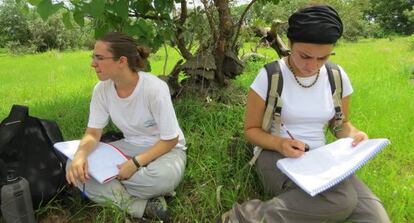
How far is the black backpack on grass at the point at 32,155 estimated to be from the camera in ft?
8.86

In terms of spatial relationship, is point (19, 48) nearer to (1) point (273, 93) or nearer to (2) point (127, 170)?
(2) point (127, 170)

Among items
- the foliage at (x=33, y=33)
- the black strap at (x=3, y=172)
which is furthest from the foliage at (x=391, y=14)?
the black strap at (x=3, y=172)

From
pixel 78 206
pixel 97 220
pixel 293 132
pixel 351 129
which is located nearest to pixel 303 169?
pixel 293 132

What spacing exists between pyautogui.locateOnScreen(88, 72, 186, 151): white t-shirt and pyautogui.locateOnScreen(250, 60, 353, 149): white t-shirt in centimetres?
56

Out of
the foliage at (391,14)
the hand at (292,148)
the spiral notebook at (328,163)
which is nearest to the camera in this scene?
the spiral notebook at (328,163)

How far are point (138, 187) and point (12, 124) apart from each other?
0.90 m

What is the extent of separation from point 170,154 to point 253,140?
554 millimetres

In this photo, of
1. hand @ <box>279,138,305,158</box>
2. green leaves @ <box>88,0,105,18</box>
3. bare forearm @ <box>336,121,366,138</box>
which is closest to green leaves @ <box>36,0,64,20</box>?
green leaves @ <box>88,0,105,18</box>

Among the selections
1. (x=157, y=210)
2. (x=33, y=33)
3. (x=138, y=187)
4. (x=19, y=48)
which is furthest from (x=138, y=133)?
(x=33, y=33)

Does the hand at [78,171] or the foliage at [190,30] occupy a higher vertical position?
the foliage at [190,30]

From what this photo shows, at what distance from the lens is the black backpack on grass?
2701 mm

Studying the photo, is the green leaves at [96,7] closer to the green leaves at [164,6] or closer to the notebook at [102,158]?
the green leaves at [164,6]

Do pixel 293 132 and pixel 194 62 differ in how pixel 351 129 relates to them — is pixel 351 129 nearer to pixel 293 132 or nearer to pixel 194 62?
pixel 293 132

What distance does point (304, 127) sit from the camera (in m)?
2.57
